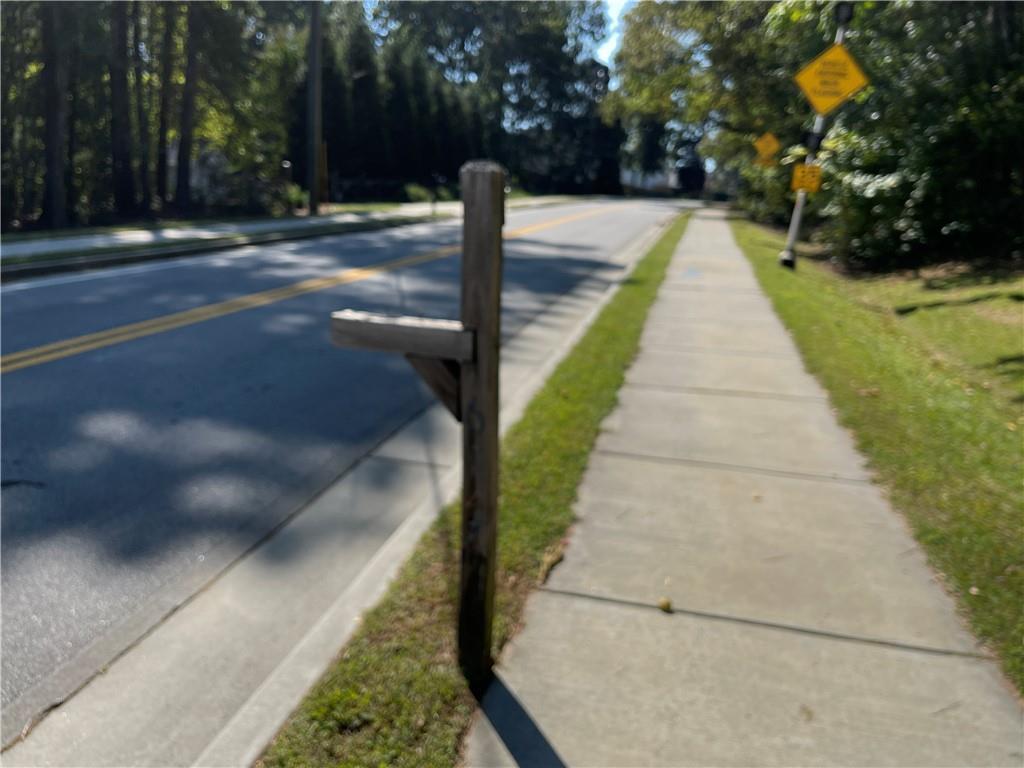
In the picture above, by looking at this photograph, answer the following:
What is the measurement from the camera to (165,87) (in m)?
23.8

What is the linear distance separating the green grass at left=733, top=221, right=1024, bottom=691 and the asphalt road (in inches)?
122

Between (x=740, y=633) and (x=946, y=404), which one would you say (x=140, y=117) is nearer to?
(x=946, y=404)

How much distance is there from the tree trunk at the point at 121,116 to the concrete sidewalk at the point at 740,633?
64.6 ft

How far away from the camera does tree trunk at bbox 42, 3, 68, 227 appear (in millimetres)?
18219

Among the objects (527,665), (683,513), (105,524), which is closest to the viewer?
(527,665)

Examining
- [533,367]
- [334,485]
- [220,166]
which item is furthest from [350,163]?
[334,485]

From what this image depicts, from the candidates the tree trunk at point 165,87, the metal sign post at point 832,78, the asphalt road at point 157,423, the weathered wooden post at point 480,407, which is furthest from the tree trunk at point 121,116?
the weathered wooden post at point 480,407

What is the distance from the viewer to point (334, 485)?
4.72 m

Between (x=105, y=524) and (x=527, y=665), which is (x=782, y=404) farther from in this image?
(x=105, y=524)

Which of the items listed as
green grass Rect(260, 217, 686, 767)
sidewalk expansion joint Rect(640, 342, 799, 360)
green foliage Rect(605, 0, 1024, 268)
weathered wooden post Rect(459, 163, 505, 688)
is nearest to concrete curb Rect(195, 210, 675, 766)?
green grass Rect(260, 217, 686, 767)

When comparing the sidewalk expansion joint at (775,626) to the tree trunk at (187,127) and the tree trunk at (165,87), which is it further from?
the tree trunk at (165,87)

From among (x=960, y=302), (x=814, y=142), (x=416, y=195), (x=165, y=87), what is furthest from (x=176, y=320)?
(x=416, y=195)

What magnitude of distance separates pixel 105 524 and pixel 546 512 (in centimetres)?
209

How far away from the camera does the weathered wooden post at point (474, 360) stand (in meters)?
2.56
